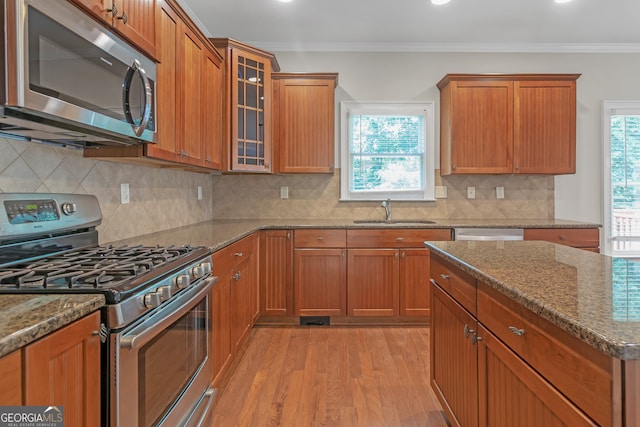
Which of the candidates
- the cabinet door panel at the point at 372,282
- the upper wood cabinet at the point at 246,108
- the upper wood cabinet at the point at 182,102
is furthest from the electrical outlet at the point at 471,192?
the upper wood cabinet at the point at 182,102

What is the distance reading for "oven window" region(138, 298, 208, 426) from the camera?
3.85 ft

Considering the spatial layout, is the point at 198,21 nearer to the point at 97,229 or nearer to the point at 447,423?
the point at 97,229

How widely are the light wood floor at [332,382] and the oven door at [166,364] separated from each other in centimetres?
45

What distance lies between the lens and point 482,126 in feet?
11.6

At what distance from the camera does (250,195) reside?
3.90 metres

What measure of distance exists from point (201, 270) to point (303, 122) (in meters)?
2.25

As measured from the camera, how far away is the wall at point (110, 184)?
1.50 meters

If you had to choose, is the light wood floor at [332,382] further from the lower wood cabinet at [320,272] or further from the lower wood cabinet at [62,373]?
the lower wood cabinet at [62,373]

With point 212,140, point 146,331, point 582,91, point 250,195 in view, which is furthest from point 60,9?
point 582,91

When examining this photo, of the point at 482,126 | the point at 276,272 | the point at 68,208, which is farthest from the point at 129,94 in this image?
the point at 482,126

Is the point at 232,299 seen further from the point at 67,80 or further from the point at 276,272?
the point at 67,80

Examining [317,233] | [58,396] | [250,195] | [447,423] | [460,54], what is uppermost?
[460,54]

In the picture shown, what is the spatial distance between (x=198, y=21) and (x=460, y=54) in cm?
266

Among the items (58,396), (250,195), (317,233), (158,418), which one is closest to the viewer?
(58,396)
